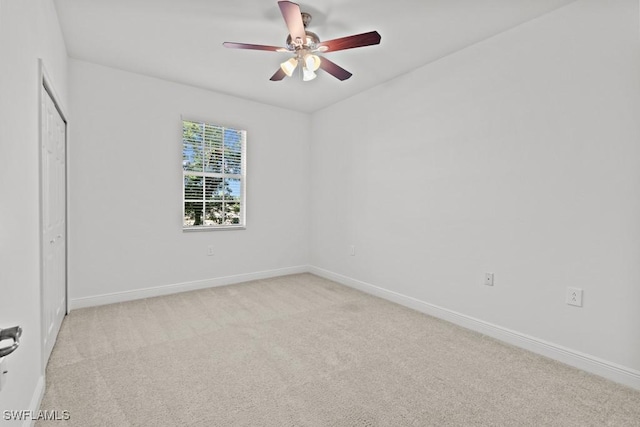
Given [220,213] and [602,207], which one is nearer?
[602,207]

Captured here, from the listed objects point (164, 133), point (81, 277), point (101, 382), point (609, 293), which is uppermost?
point (164, 133)

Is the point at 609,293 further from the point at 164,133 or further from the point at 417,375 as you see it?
the point at 164,133

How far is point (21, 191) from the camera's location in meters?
1.53

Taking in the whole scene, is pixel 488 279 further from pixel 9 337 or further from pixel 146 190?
pixel 146 190

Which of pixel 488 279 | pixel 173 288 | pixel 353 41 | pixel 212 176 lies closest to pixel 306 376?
pixel 488 279

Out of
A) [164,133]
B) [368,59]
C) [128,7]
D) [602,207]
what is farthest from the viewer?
[164,133]

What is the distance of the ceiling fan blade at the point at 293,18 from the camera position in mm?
1919

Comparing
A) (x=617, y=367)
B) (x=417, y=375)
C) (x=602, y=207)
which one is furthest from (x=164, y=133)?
(x=617, y=367)

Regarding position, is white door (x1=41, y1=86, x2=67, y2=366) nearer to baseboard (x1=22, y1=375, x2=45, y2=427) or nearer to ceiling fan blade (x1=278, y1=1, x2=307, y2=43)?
baseboard (x1=22, y1=375, x2=45, y2=427)

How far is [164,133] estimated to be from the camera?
3.74 metres

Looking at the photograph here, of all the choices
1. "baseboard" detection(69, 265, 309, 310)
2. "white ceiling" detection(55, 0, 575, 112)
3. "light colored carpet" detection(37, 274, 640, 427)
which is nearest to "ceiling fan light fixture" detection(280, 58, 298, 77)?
"white ceiling" detection(55, 0, 575, 112)

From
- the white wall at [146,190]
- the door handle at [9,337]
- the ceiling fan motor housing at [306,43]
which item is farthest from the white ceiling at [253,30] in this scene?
the door handle at [9,337]

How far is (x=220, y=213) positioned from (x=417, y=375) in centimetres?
314

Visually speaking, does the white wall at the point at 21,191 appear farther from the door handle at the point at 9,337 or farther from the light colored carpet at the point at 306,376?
the door handle at the point at 9,337
